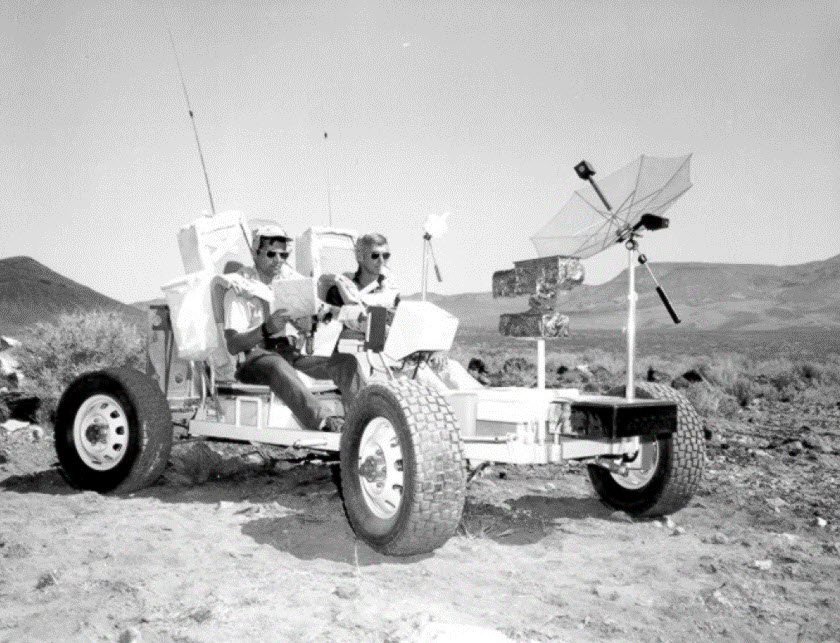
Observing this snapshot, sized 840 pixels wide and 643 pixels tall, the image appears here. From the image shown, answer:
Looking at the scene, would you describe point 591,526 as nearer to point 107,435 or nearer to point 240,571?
point 240,571

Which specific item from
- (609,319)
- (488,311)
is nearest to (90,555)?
(609,319)

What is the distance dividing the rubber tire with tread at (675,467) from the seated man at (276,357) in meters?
2.21

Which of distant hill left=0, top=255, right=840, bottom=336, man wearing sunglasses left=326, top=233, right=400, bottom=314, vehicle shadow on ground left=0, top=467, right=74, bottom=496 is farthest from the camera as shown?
distant hill left=0, top=255, right=840, bottom=336

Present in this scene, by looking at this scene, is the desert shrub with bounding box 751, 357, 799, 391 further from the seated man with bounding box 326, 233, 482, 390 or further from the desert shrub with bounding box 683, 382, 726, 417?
the seated man with bounding box 326, 233, 482, 390

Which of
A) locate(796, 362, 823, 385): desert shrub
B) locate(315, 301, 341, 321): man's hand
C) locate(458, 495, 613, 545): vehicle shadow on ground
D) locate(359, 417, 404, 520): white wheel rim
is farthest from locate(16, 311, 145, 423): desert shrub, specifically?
locate(796, 362, 823, 385): desert shrub

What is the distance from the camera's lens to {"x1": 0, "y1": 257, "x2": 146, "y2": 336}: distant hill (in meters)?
27.2

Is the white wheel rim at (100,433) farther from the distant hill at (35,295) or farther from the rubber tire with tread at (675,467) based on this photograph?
the distant hill at (35,295)

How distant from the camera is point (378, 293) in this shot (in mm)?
5934

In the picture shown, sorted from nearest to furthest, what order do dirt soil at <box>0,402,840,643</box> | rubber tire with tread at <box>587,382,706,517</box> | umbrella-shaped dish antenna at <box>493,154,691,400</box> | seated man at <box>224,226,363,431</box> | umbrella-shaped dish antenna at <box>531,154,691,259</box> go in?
dirt soil at <box>0,402,840,643</box>, umbrella-shaped dish antenna at <box>493,154,691,400</box>, umbrella-shaped dish antenna at <box>531,154,691,259</box>, rubber tire with tread at <box>587,382,706,517</box>, seated man at <box>224,226,363,431</box>

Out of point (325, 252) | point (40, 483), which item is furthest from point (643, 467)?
point (40, 483)

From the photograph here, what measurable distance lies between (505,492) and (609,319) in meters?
126

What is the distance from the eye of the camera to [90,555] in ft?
13.6

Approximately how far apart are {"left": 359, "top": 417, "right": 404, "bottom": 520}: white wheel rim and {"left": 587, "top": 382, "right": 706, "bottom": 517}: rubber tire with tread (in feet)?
6.21

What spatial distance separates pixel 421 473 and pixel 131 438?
2813mm
